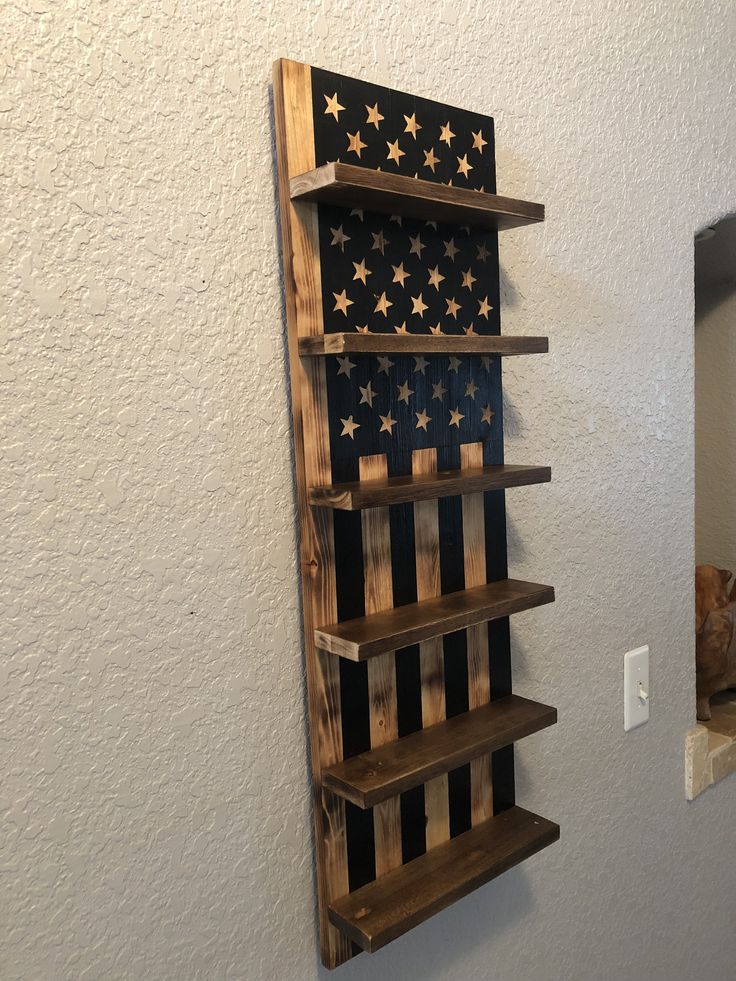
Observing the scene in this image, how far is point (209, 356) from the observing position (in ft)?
2.51

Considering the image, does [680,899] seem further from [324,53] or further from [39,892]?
[324,53]

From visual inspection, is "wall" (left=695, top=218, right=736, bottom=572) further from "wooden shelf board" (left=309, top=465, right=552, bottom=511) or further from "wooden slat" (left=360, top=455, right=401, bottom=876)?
"wooden slat" (left=360, top=455, right=401, bottom=876)

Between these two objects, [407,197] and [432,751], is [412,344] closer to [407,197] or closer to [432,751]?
[407,197]

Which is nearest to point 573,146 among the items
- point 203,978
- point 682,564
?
point 682,564

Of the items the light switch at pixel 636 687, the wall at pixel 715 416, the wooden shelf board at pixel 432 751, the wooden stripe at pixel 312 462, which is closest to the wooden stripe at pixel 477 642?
the wooden shelf board at pixel 432 751

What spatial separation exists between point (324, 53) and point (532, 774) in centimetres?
94

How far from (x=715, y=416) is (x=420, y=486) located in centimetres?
126

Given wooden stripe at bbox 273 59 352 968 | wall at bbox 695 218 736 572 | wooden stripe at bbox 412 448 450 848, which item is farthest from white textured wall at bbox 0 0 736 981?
wall at bbox 695 218 736 572

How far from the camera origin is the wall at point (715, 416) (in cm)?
176

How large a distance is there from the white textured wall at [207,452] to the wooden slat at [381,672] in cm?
8

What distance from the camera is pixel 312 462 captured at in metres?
0.82

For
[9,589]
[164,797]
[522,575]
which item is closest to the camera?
[9,589]

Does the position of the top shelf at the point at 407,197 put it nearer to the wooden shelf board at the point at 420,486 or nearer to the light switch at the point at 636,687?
the wooden shelf board at the point at 420,486

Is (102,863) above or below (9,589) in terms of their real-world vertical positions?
below
